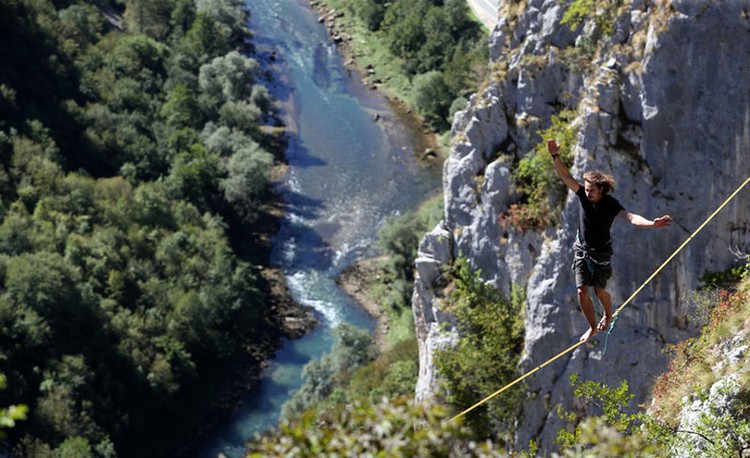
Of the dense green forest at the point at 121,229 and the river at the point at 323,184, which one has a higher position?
the river at the point at 323,184

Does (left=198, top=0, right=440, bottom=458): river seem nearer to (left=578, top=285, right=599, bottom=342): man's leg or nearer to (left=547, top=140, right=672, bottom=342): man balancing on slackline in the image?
(left=578, top=285, right=599, bottom=342): man's leg

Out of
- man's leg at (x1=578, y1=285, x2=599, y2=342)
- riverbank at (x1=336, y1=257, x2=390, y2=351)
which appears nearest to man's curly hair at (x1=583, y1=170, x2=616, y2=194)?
man's leg at (x1=578, y1=285, x2=599, y2=342)

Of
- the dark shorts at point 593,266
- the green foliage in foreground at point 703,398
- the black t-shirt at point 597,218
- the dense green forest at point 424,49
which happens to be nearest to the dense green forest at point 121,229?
the dense green forest at point 424,49

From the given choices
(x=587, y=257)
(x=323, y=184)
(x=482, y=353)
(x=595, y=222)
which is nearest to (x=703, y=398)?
(x=587, y=257)

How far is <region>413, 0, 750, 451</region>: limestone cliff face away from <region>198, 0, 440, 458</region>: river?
1896 cm

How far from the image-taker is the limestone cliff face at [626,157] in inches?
782

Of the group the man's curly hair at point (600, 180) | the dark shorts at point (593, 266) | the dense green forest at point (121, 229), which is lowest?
the dense green forest at point (121, 229)

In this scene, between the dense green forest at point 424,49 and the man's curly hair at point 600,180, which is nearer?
the man's curly hair at point 600,180

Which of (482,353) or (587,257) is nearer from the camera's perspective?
(587,257)

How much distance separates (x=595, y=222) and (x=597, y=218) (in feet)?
0.29

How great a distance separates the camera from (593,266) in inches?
557

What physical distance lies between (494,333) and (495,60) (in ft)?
25.9

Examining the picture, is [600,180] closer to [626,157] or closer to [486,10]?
[626,157]

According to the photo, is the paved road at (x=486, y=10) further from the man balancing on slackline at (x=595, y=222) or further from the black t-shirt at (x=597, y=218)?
the black t-shirt at (x=597, y=218)
